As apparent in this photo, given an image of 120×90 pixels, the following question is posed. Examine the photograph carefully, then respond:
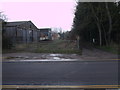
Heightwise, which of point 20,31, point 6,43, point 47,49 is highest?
point 20,31

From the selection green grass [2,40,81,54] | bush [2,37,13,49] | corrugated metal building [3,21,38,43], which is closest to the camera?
green grass [2,40,81,54]

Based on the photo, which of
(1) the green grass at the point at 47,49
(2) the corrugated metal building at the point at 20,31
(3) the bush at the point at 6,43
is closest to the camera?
(1) the green grass at the point at 47,49

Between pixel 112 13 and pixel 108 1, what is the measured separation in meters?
2.67

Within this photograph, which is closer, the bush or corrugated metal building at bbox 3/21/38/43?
the bush

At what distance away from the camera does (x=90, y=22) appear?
27.5m

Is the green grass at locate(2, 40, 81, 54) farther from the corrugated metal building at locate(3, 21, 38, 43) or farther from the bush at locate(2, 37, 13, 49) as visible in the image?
the corrugated metal building at locate(3, 21, 38, 43)

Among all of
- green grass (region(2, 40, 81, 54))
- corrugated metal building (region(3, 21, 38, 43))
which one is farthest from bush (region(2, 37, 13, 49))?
corrugated metal building (region(3, 21, 38, 43))

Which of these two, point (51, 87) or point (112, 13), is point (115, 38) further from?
point (51, 87)

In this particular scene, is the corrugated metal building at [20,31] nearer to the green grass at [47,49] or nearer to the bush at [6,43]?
the green grass at [47,49]

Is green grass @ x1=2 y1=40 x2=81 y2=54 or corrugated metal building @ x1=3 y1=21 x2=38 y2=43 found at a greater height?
corrugated metal building @ x1=3 y1=21 x2=38 y2=43

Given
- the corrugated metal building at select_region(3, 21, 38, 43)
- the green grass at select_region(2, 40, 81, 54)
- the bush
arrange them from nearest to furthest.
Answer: the green grass at select_region(2, 40, 81, 54)
the bush
the corrugated metal building at select_region(3, 21, 38, 43)

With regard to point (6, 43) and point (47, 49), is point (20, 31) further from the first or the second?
point (47, 49)

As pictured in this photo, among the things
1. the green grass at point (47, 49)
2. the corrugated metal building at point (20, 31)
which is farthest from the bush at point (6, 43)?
the corrugated metal building at point (20, 31)

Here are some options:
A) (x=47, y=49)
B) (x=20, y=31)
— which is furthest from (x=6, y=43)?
(x=20, y=31)
